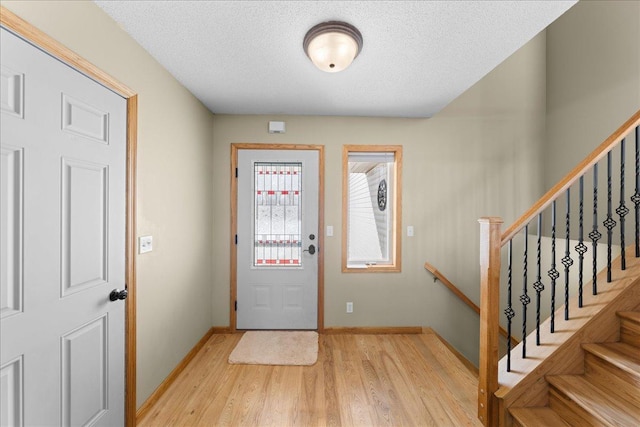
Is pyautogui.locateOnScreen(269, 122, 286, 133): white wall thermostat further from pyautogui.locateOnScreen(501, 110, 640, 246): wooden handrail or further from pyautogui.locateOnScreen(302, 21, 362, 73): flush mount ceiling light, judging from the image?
pyautogui.locateOnScreen(501, 110, 640, 246): wooden handrail

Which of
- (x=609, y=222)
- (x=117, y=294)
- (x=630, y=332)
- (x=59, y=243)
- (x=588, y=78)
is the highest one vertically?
(x=588, y=78)

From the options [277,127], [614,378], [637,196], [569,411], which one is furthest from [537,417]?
[277,127]

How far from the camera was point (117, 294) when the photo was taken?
1.70 m

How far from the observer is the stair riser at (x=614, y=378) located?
1.57 m

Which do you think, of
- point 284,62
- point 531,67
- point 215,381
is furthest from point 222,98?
point 531,67

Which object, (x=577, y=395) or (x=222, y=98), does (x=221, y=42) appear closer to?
(x=222, y=98)

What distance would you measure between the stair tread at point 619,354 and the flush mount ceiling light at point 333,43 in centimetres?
231

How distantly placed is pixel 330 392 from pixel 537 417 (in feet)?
4.30

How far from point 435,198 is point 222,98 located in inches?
99.3

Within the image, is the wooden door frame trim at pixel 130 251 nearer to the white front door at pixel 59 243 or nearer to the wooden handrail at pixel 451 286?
the white front door at pixel 59 243

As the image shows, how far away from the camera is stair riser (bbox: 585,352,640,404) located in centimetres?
157

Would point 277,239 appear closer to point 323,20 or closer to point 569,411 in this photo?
point 323,20

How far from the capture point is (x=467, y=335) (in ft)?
11.4

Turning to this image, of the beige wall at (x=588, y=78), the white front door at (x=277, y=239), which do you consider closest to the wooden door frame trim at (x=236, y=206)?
the white front door at (x=277, y=239)
